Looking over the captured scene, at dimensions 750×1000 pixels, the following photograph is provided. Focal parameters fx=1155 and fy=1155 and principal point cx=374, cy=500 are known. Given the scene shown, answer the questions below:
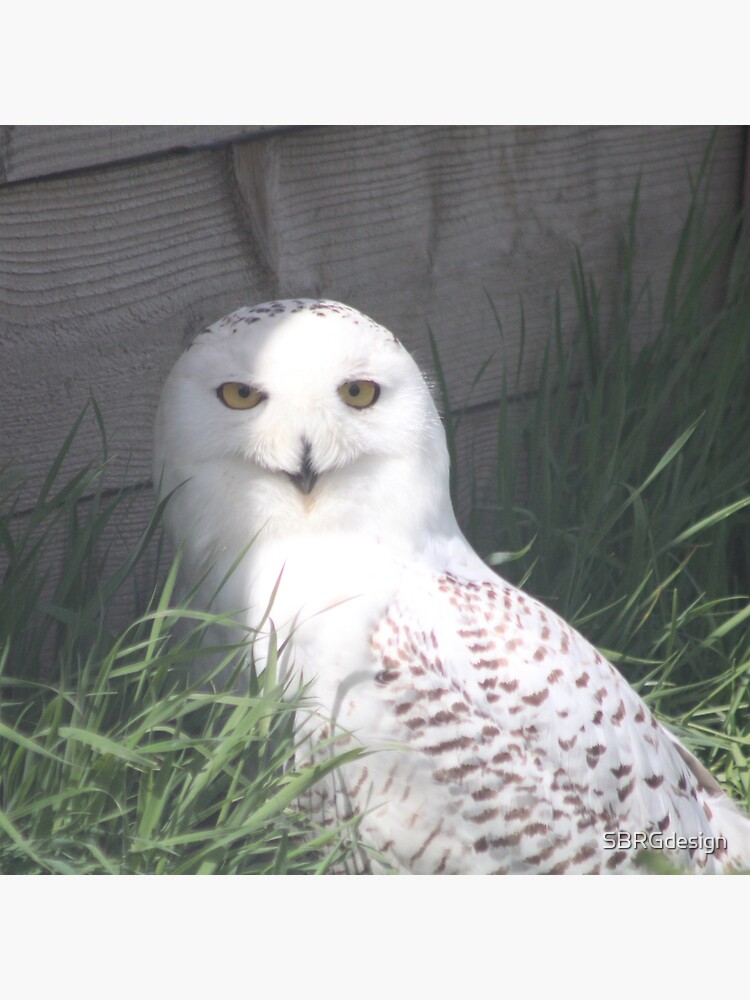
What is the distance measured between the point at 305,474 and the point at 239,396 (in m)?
0.18

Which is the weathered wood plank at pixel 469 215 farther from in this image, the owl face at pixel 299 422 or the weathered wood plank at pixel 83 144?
the owl face at pixel 299 422

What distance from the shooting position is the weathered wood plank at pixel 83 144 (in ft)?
7.68

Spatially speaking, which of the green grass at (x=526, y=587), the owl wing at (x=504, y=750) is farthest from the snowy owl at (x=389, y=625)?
the green grass at (x=526, y=587)

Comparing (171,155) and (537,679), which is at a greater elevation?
(171,155)

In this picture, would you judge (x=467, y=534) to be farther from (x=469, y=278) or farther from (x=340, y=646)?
(x=340, y=646)

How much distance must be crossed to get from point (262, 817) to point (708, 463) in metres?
1.72

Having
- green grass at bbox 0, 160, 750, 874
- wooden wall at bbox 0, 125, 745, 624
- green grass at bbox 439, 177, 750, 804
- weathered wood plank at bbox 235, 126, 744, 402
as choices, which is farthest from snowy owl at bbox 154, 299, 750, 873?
weathered wood plank at bbox 235, 126, 744, 402

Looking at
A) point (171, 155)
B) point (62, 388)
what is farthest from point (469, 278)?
point (62, 388)

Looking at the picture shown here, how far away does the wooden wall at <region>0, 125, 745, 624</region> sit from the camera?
8.08ft

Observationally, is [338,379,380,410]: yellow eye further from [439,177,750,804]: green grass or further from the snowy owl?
[439,177,750,804]: green grass

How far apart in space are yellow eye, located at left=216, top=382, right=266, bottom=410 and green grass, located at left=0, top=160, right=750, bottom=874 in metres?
0.26

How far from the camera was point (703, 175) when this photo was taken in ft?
10.8

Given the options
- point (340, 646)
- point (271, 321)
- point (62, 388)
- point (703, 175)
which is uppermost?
point (703, 175)

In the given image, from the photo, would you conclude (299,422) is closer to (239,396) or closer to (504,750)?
(239,396)
